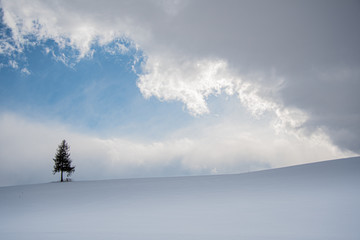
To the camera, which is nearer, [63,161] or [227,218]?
[227,218]

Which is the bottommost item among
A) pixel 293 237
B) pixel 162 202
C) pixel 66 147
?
pixel 293 237

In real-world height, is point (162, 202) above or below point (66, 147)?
below

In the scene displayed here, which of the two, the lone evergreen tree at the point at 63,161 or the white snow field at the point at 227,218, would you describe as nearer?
the white snow field at the point at 227,218

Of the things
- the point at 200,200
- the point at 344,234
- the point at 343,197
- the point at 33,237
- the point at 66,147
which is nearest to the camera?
the point at 344,234

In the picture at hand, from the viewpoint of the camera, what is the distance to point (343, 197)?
7871mm

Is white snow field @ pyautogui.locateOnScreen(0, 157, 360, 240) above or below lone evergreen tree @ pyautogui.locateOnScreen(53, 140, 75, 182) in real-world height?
below

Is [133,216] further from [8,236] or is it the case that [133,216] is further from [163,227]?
[8,236]

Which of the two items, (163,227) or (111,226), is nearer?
(163,227)

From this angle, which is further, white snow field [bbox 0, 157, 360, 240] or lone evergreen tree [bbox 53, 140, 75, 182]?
lone evergreen tree [bbox 53, 140, 75, 182]

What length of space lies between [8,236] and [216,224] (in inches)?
228

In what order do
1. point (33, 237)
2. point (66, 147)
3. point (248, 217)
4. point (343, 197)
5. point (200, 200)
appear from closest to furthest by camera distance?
point (33, 237) → point (248, 217) → point (343, 197) → point (200, 200) → point (66, 147)

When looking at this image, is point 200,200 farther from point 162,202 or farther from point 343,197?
point 343,197

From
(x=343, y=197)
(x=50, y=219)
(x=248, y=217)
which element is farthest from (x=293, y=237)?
(x=50, y=219)

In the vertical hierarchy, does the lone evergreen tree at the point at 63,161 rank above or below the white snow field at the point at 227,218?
above
